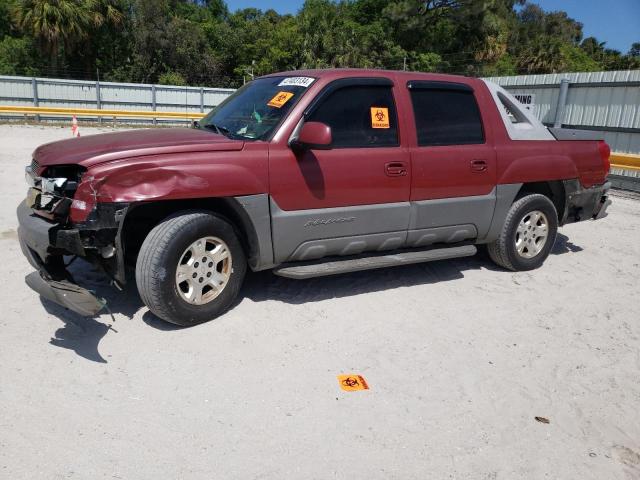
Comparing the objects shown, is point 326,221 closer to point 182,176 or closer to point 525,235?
point 182,176

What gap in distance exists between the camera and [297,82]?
456 centimetres

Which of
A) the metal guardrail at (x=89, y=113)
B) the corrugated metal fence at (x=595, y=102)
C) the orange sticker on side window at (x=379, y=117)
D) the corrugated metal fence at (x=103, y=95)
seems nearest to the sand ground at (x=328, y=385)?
the orange sticker on side window at (x=379, y=117)

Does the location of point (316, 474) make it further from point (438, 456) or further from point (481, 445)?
point (481, 445)

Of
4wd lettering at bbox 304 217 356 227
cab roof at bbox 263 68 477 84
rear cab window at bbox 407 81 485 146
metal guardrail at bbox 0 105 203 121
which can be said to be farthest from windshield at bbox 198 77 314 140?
metal guardrail at bbox 0 105 203 121

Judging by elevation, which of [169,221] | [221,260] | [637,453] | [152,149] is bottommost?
[637,453]

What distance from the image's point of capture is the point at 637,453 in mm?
2998

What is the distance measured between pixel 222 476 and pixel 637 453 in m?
2.22

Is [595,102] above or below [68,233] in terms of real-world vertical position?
A: above

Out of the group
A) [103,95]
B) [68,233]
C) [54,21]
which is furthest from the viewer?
[54,21]

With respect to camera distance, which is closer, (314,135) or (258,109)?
(314,135)

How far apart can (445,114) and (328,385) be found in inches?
110

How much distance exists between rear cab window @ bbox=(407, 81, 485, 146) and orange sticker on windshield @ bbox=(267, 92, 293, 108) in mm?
1123

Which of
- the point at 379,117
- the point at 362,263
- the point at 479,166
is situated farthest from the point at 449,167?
the point at 362,263

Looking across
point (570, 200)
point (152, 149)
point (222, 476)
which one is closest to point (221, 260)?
point (152, 149)
